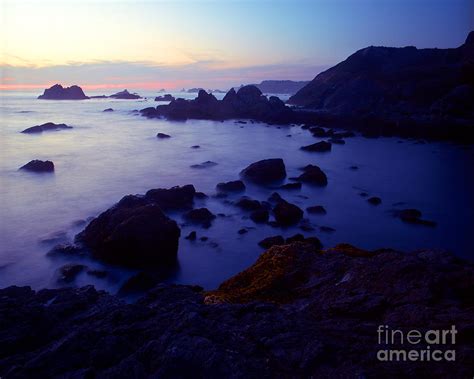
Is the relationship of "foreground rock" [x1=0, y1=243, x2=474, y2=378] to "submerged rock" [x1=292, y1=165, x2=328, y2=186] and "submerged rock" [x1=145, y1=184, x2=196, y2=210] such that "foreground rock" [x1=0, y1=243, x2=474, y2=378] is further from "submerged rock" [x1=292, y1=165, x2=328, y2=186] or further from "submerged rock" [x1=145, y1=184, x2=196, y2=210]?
"submerged rock" [x1=292, y1=165, x2=328, y2=186]

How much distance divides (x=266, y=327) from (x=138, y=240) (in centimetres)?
977

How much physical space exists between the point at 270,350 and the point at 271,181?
938 inches

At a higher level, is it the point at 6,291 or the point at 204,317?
the point at 204,317

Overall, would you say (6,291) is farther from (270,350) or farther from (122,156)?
(122,156)

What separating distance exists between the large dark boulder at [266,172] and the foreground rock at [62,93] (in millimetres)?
157766

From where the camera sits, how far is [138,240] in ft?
49.3

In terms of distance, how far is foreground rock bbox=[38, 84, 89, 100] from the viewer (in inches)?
6403

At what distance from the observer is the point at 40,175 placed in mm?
31812

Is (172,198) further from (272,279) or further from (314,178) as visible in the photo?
(272,279)

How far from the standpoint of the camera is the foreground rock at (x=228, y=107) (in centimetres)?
8288

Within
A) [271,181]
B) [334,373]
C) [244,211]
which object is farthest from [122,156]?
[334,373]

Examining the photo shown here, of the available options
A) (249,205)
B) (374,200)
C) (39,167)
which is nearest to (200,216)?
(249,205)

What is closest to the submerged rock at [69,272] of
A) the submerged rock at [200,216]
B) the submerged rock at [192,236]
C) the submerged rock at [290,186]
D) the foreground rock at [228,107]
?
the submerged rock at [192,236]

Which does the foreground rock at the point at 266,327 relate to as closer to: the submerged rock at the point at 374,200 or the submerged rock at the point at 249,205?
the submerged rock at the point at 249,205
